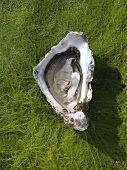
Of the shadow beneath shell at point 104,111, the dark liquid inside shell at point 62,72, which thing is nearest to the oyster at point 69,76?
the dark liquid inside shell at point 62,72

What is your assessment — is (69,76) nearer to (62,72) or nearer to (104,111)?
(62,72)

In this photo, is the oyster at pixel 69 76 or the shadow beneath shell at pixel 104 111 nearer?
the oyster at pixel 69 76

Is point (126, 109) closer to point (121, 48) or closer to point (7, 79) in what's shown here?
point (121, 48)

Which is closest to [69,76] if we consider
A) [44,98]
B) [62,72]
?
[62,72]

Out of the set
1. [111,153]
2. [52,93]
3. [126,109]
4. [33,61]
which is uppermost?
[33,61]

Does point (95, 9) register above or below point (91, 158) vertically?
above

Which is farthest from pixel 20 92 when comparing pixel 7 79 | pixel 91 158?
pixel 91 158

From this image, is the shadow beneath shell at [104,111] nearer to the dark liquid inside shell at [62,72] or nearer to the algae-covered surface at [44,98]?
the algae-covered surface at [44,98]

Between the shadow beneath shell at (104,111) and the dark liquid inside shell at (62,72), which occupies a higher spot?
the dark liquid inside shell at (62,72)
